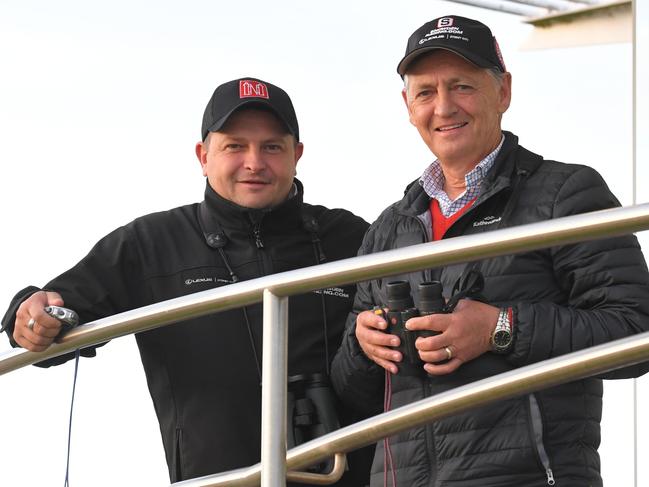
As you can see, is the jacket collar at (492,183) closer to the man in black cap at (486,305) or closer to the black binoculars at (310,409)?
the man in black cap at (486,305)

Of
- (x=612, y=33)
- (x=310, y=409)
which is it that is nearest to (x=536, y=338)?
(x=310, y=409)

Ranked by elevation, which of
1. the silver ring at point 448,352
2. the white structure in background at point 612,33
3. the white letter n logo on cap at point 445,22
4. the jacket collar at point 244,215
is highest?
the white structure in background at point 612,33

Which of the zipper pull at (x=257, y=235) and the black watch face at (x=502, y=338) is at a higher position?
the zipper pull at (x=257, y=235)

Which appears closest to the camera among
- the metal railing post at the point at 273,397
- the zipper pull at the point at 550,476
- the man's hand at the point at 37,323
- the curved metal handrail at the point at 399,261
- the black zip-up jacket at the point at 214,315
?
the curved metal handrail at the point at 399,261

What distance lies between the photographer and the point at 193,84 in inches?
345

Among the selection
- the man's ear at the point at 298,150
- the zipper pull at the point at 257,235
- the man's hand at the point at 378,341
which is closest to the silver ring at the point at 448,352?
the man's hand at the point at 378,341

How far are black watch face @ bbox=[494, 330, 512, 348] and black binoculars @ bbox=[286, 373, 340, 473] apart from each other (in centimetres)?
55

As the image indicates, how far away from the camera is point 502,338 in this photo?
2.47 m

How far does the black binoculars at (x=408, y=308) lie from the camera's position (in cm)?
247

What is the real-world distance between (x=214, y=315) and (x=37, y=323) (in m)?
0.56

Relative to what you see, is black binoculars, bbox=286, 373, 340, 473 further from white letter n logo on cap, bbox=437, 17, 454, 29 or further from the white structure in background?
the white structure in background

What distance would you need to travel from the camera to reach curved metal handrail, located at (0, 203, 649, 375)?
2068 millimetres

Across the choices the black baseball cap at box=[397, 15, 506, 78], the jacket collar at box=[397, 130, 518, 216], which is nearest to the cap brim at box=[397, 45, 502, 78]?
the black baseball cap at box=[397, 15, 506, 78]

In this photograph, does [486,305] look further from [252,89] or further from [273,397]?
[252,89]
